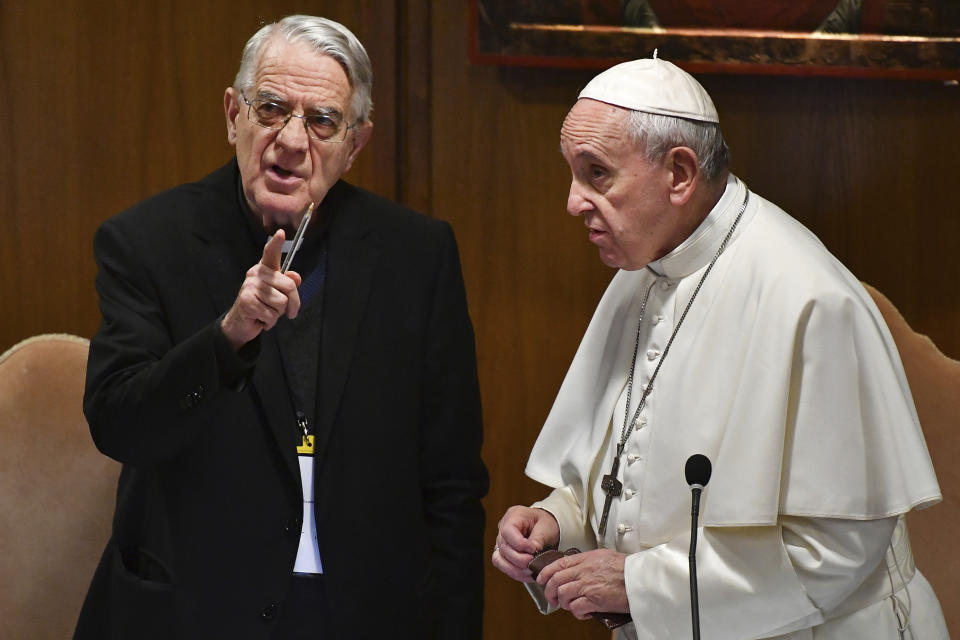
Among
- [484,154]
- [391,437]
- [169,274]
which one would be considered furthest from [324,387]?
[484,154]

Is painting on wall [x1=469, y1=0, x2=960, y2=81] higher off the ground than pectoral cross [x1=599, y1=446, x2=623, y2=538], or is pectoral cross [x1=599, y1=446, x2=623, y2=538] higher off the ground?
painting on wall [x1=469, y1=0, x2=960, y2=81]

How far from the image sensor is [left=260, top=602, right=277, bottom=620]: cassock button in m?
2.39

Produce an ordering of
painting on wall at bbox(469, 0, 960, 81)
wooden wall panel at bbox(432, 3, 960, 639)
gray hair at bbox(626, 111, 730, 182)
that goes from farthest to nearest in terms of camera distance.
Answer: wooden wall panel at bbox(432, 3, 960, 639) < painting on wall at bbox(469, 0, 960, 81) < gray hair at bbox(626, 111, 730, 182)

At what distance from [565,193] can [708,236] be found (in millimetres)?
1431

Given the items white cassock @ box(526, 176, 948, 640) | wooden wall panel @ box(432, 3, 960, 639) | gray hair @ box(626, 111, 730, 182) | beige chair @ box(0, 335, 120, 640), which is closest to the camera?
white cassock @ box(526, 176, 948, 640)

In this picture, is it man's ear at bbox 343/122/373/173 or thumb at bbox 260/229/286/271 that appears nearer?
thumb at bbox 260/229/286/271

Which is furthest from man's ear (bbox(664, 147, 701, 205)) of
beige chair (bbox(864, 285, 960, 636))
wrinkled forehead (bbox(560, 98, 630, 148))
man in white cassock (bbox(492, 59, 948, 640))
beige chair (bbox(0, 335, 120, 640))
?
beige chair (bbox(0, 335, 120, 640))

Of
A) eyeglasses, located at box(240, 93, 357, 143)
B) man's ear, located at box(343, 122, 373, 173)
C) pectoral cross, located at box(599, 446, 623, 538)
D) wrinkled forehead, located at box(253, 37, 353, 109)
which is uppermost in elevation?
wrinkled forehead, located at box(253, 37, 353, 109)

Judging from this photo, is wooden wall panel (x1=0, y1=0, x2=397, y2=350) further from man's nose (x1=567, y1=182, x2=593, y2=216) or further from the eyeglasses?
man's nose (x1=567, y1=182, x2=593, y2=216)

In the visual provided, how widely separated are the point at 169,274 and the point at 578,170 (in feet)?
2.95

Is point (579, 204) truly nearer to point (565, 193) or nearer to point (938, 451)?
point (565, 193)

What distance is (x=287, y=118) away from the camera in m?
2.52

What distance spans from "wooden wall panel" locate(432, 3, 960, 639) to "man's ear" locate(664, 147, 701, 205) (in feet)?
4.74

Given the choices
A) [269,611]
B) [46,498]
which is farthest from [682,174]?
[46,498]
